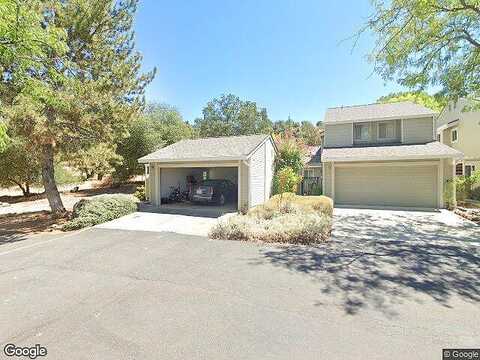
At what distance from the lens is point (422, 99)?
29547 millimetres

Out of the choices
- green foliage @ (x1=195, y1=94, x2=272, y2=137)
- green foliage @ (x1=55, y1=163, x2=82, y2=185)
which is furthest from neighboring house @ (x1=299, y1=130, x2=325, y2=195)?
green foliage @ (x1=195, y1=94, x2=272, y2=137)

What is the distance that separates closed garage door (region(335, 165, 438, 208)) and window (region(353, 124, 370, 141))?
9.47ft

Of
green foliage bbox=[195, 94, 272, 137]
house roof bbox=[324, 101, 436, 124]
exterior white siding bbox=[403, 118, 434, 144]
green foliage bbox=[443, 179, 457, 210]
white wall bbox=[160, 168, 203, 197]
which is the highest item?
green foliage bbox=[195, 94, 272, 137]

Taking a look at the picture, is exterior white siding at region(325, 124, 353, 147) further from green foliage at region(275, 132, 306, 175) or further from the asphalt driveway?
the asphalt driveway

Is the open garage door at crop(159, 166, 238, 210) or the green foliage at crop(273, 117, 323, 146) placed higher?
the green foliage at crop(273, 117, 323, 146)

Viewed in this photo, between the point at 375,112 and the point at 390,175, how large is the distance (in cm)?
517

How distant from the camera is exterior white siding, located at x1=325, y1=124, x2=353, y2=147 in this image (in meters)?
17.2

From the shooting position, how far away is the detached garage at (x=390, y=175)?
1377cm

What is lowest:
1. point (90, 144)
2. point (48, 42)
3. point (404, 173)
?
point (404, 173)

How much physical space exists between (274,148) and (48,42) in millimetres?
12652

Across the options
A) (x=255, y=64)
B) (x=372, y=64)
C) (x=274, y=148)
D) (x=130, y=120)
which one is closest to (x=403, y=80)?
(x=372, y=64)

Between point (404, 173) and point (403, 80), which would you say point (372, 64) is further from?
point (404, 173)

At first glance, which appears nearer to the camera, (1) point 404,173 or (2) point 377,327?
(2) point 377,327

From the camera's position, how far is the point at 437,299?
4367 mm
